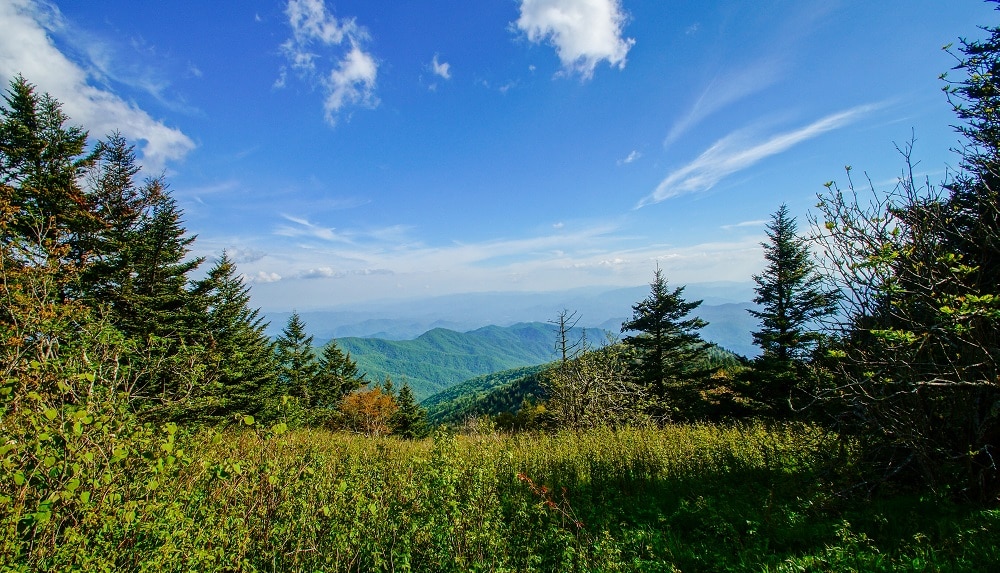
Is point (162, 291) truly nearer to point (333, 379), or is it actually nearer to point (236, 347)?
point (236, 347)

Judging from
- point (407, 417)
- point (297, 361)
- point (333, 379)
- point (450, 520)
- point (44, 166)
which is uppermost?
point (44, 166)

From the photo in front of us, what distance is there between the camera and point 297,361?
106 ft

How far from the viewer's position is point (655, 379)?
25.1m

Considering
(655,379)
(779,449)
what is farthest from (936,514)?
(655,379)

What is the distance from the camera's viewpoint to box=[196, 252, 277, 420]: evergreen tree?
19828mm

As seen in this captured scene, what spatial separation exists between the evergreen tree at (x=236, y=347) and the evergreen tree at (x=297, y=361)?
385cm

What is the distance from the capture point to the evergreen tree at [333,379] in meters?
34.9

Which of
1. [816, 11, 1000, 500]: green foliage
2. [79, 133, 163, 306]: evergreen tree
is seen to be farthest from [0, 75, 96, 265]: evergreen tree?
[816, 11, 1000, 500]: green foliage

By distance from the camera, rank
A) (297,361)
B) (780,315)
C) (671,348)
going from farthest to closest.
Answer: (297,361), (671,348), (780,315)

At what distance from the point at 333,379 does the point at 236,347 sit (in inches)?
724

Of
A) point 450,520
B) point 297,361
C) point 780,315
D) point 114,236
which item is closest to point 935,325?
point 450,520

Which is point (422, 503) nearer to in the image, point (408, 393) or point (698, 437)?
point (698, 437)

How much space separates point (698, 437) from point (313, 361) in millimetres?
34906

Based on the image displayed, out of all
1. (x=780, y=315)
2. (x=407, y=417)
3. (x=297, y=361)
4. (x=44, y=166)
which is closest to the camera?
(x=44, y=166)
